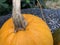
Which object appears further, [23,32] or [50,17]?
[50,17]

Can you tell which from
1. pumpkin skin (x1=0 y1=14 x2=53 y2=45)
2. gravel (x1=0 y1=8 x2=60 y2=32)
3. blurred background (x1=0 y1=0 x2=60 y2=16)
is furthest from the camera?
blurred background (x1=0 y1=0 x2=60 y2=16)

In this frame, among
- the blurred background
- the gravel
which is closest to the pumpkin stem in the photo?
the gravel

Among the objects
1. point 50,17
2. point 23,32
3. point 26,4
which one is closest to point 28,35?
point 23,32

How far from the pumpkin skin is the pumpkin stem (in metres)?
0.02

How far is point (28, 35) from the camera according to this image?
1.03 meters

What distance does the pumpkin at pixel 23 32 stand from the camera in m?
1.03

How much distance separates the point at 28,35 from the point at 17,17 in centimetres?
10

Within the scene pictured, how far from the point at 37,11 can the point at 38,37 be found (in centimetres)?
70

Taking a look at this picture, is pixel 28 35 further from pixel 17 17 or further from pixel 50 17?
pixel 50 17

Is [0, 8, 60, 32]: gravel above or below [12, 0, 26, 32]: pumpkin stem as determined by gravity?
below

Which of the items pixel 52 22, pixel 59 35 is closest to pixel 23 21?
pixel 59 35

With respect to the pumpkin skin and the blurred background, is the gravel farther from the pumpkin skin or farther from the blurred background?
the pumpkin skin

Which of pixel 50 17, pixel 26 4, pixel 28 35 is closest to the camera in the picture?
pixel 28 35

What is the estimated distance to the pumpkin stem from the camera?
1.03m
